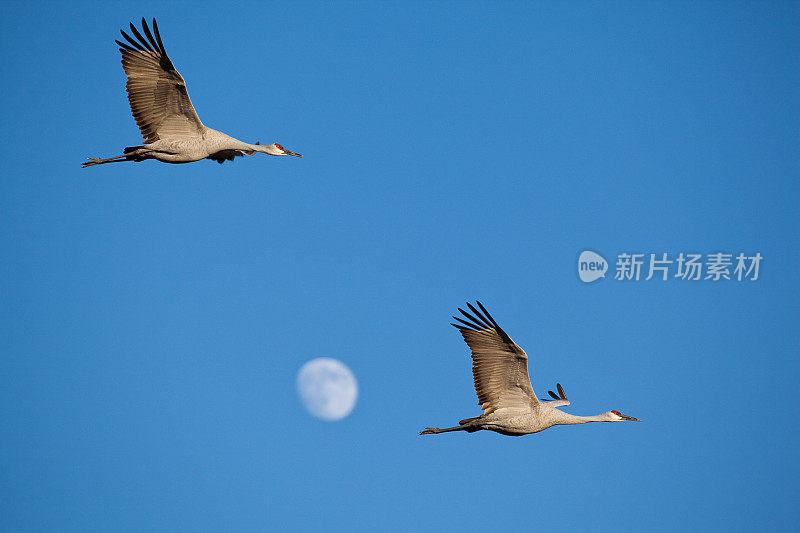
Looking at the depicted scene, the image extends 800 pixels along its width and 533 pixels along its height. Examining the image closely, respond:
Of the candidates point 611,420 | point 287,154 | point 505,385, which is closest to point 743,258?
point 611,420

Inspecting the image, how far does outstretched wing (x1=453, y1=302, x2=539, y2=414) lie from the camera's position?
798 inches

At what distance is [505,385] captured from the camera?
20.7m

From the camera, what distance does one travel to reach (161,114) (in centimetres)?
2112

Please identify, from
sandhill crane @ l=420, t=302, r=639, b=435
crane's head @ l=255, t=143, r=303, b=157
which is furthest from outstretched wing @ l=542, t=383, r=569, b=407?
crane's head @ l=255, t=143, r=303, b=157

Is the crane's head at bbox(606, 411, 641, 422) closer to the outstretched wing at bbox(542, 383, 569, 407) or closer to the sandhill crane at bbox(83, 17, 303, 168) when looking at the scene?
the outstretched wing at bbox(542, 383, 569, 407)

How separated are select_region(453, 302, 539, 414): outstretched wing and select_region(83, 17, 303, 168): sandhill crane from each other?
6.24m

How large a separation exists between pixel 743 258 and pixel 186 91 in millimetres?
14387

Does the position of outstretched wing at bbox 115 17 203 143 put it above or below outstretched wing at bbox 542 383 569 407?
above

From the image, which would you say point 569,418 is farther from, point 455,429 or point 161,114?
point 161,114

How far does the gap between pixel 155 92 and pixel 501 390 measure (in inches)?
364

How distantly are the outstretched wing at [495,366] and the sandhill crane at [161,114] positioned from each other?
6243 millimetres

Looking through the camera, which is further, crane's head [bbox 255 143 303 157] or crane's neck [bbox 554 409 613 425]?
crane's head [bbox 255 143 303 157]

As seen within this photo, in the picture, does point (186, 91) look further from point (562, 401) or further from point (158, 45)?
point (562, 401)

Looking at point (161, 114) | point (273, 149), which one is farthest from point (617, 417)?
point (161, 114)
